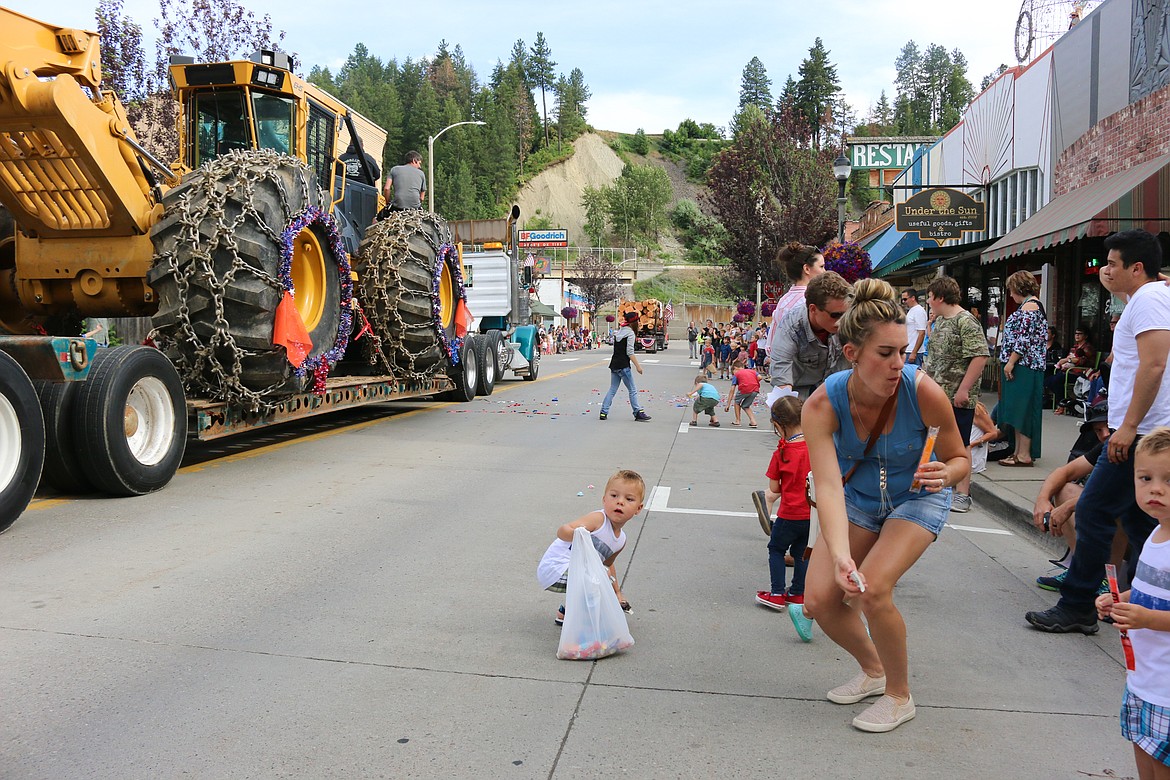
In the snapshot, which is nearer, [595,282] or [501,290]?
[501,290]

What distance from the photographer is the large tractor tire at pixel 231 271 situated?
794 centimetres

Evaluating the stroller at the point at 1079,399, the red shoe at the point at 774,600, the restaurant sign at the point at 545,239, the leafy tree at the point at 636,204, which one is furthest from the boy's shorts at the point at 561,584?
the leafy tree at the point at 636,204

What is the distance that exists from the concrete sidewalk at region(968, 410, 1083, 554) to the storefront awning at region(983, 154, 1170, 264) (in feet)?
8.78

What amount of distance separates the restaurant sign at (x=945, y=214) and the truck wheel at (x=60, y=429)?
14.8m

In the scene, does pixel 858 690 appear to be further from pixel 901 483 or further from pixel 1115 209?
pixel 1115 209

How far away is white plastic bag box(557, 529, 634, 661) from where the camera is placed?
4230 millimetres

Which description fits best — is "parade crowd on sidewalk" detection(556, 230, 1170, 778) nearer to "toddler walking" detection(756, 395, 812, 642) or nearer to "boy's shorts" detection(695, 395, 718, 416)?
"toddler walking" detection(756, 395, 812, 642)

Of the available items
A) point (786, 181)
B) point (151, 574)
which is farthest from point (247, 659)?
point (786, 181)

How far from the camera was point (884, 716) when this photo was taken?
11.8 feet

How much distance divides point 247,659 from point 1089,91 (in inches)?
608

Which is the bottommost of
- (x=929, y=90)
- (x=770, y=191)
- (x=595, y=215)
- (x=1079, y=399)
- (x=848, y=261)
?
(x=1079, y=399)

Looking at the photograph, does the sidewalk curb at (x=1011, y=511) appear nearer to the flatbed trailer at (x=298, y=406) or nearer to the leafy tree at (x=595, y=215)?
the flatbed trailer at (x=298, y=406)

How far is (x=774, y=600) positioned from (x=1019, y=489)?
4356 mm

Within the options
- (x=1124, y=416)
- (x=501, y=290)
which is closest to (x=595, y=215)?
(x=501, y=290)
